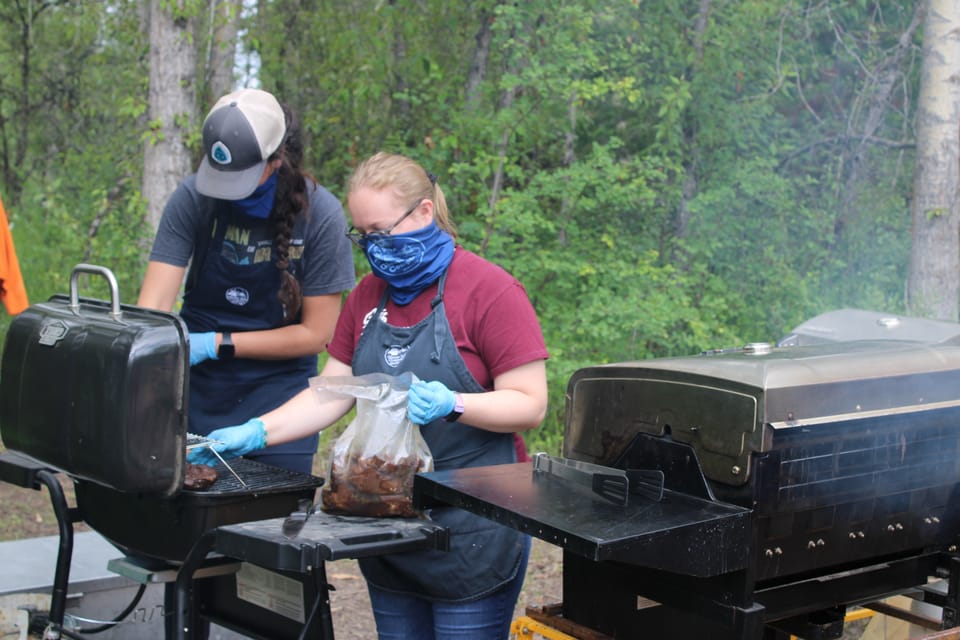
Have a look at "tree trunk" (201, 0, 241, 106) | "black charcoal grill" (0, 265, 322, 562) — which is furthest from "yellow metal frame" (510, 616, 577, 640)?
"tree trunk" (201, 0, 241, 106)

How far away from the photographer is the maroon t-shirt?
207 cm

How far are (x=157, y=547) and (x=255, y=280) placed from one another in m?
0.84

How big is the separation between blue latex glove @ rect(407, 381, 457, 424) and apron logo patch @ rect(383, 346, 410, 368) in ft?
0.48

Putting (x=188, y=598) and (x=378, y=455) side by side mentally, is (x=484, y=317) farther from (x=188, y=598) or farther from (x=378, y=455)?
(x=188, y=598)

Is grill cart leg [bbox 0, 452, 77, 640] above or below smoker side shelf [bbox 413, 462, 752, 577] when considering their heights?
below

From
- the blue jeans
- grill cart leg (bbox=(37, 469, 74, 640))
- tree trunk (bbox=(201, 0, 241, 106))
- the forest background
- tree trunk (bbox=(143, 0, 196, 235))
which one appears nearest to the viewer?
the blue jeans

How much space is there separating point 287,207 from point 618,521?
4.83 ft

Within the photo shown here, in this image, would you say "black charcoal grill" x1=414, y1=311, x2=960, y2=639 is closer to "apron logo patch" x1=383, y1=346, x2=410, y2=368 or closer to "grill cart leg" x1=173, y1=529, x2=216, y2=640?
"apron logo patch" x1=383, y1=346, x2=410, y2=368

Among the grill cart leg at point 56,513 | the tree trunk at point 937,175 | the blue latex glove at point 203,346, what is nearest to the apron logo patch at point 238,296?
the blue latex glove at point 203,346

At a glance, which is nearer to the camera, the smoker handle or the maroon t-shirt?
the maroon t-shirt

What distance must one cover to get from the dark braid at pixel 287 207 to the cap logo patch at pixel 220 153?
0.14m

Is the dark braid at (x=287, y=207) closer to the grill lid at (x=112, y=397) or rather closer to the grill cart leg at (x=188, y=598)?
the grill lid at (x=112, y=397)

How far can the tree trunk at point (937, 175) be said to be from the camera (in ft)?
19.0

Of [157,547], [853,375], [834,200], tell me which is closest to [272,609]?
[157,547]
